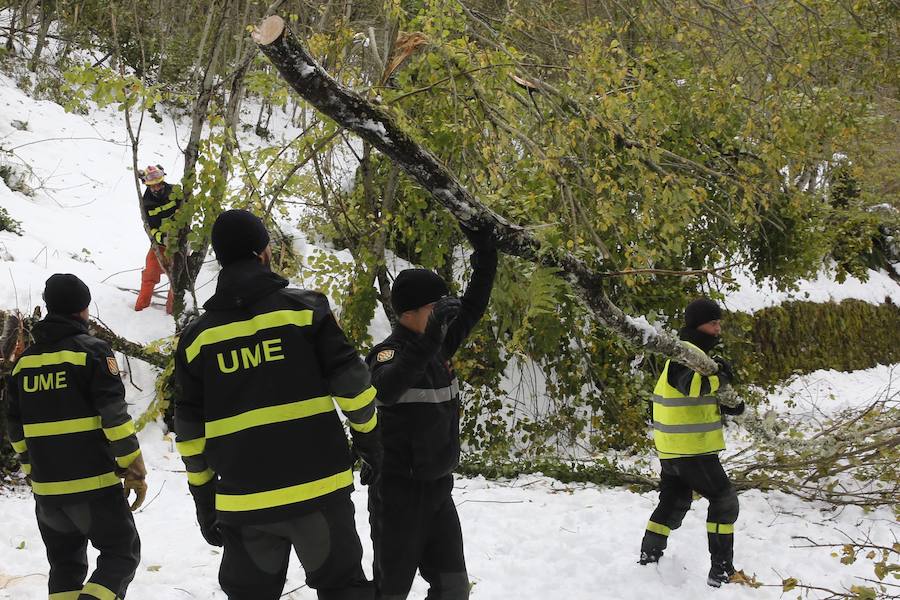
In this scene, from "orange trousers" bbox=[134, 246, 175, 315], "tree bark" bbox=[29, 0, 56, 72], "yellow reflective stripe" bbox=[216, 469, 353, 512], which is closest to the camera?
"yellow reflective stripe" bbox=[216, 469, 353, 512]

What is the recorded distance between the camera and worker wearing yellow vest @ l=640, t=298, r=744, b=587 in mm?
4113

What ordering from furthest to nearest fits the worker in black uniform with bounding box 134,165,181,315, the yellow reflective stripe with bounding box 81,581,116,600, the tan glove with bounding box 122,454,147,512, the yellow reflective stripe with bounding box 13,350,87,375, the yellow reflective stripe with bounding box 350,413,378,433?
the worker in black uniform with bounding box 134,165,181,315, the tan glove with bounding box 122,454,147,512, the yellow reflective stripe with bounding box 13,350,87,375, the yellow reflective stripe with bounding box 81,581,116,600, the yellow reflective stripe with bounding box 350,413,378,433

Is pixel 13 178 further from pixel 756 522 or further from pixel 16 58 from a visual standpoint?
pixel 756 522

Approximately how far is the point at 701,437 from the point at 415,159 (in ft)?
8.71

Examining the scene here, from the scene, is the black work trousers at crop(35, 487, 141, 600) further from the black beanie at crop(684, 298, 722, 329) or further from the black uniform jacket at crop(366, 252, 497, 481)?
the black beanie at crop(684, 298, 722, 329)

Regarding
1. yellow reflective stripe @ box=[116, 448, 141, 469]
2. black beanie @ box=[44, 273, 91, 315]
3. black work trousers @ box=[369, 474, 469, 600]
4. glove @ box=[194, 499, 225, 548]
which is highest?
black beanie @ box=[44, 273, 91, 315]

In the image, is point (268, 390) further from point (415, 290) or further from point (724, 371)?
point (724, 371)

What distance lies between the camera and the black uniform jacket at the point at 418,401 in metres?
2.73

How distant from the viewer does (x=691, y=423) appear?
4176 mm

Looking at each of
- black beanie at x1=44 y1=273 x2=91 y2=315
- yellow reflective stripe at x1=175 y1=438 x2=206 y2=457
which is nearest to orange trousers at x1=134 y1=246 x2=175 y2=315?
black beanie at x1=44 y1=273 x2=91 y2=315

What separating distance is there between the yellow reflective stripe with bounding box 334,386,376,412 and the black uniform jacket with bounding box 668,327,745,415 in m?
2.36

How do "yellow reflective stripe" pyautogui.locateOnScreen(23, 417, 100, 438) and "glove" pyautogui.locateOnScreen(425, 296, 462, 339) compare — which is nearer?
"glove" pyautogui.locateOnScreen(425, 296, 462, 339)

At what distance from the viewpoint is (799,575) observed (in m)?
4.39

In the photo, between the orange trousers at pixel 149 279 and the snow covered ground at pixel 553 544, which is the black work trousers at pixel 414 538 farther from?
the orange trousers at pixel 149 279
